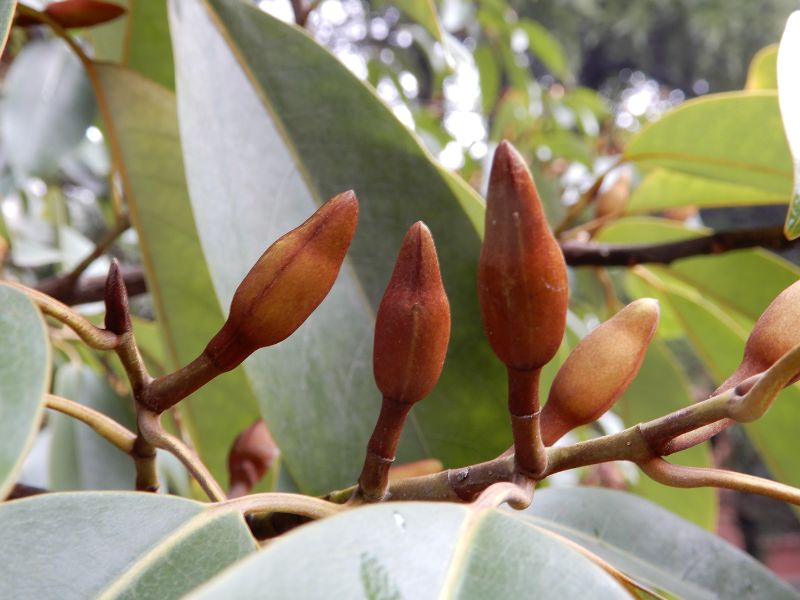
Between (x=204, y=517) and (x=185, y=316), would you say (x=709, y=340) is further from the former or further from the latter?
(x=204, y=517)

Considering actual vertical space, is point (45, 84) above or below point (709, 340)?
above

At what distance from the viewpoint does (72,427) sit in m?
0.81

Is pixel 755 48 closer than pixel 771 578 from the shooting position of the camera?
No

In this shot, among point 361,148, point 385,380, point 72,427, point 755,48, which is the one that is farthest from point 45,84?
point 755,48

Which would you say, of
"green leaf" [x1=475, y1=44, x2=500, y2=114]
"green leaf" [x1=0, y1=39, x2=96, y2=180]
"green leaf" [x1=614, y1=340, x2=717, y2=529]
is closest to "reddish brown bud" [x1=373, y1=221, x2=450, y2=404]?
"green leaf" [x1=614, y1=340, x2=717, y2=529]

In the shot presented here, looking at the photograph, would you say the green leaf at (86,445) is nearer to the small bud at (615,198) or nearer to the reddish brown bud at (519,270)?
the reddish brown bud at (519,270)

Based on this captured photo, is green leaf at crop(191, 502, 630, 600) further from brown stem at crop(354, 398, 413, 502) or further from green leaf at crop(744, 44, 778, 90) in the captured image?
green leaf at crop(744, 44, 778, 90)

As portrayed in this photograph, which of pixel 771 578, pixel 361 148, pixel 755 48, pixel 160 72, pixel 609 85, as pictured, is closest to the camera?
pixel 771 578

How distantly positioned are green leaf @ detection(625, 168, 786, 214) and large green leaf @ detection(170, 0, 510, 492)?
53 cm

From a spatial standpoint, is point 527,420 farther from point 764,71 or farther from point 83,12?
point 764,71

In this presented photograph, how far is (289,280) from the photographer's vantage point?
0.36 metres

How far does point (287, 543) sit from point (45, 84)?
44.9 inches

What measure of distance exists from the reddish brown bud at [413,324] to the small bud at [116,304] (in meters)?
0.11

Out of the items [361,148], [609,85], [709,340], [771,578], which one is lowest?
[609,85]
